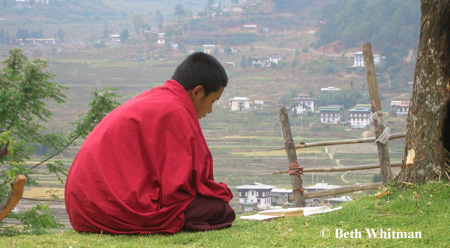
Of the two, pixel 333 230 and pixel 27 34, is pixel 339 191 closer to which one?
pixel 333 230

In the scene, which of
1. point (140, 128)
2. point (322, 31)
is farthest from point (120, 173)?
point (322, 31)

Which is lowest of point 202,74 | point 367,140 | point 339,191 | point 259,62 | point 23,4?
point 259,62

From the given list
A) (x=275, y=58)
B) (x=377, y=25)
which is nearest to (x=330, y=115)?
(x=377, y=25)

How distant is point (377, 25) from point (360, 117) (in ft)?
82.6

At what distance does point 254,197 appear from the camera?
31.2 metres

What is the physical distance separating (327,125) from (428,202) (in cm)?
6227

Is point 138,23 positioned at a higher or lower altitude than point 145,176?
higher

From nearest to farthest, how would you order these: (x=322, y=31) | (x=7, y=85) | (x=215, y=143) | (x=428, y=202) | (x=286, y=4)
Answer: (x=428, y=202) → (x=7, y=85) → (x=215, y=143) → (x=322, y=31) → (x=286, y=4)

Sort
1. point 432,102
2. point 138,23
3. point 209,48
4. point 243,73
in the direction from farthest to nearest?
1. point 138,23
2. point 209,48
3. point 243,73
4. point 432,102

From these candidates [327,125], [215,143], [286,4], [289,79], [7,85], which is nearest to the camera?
[7,85]

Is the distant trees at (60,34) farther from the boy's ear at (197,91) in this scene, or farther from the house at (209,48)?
the boy's ear at (197,91)

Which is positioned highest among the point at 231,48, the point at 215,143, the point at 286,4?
the point at 286,4

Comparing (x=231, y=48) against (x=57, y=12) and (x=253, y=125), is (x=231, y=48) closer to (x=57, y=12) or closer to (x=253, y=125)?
(x=253, y=125)

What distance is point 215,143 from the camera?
58.8 metres
